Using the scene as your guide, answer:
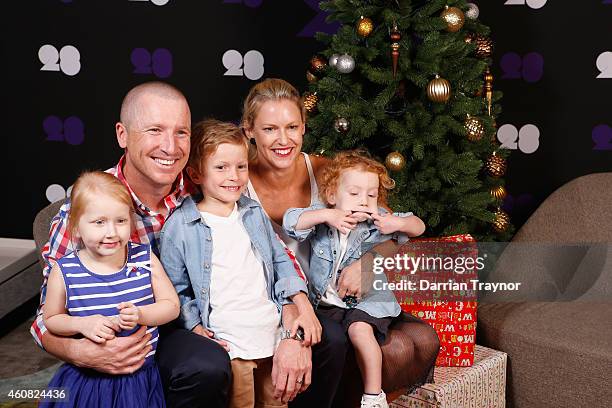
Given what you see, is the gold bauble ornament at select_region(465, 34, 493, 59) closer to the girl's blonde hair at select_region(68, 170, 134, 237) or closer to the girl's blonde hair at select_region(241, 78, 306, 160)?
the girl's blonde hair at select_region(241, 78, 306, 160)

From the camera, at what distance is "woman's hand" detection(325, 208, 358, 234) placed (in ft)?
7.50

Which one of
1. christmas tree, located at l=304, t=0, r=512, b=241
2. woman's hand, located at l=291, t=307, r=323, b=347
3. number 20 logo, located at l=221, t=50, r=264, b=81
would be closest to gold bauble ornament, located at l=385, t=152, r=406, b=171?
christmas tree, located at l=304, t=0, r=512, b=241

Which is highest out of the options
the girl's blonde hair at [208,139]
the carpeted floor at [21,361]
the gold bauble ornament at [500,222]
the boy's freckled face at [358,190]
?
the girl's blonde hair at [208,139]

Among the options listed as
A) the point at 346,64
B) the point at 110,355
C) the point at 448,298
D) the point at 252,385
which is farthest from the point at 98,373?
the point at 346,64

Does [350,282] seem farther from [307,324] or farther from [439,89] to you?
[439,89]

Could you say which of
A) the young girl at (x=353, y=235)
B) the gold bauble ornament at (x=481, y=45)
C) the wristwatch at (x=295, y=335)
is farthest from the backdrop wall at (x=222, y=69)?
the wristwatch at (x=295, y=335)

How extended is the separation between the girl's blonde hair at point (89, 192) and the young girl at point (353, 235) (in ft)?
2.13

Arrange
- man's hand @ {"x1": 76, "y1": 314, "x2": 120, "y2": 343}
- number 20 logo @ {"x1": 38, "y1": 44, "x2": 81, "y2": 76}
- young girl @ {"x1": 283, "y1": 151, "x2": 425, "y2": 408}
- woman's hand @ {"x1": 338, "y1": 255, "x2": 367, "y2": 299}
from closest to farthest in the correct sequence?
1. man's hand @ {"x1": 76, "y1": 314, "x2": 120, "y2": 343}
2. young girl @ {"x1": 283, "y1": 151, "x2": 425, "y2": 408}
3. woman's hand @ {"x1": 338, "y1": 255, "x2": 367, "y2": 299}
4. number 20 logo @ {"x1": 38, "y1": 44, "x2": 81, "y2": 76}

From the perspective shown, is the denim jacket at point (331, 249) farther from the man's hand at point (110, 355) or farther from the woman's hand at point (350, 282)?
the man's hand at point (110, 355)

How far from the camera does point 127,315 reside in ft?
6.16

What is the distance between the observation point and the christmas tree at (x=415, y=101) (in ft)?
9.25

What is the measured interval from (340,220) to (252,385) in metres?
0.58

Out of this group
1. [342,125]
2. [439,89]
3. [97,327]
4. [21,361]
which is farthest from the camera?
[21,361]

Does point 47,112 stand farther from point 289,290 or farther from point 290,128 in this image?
point 289,290
